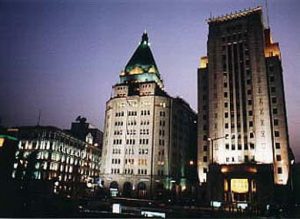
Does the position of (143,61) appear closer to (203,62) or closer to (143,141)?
(203,62)

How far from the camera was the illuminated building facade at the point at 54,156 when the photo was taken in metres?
53.6

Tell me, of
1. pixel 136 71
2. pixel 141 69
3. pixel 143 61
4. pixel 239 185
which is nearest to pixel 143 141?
pixel 136 71

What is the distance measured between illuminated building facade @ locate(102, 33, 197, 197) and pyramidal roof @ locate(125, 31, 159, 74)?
1653 millimetres

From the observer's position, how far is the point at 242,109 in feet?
161

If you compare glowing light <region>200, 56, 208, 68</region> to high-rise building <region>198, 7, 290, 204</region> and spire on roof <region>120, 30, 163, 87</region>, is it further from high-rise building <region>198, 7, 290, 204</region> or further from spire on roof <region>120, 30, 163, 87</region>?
spire on roof <region>120, 30, 163, 87</region>

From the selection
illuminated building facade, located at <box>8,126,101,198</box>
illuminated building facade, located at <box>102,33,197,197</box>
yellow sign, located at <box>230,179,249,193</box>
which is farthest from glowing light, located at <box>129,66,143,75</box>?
yellow sign, located at <box>230,179,249,193</box>

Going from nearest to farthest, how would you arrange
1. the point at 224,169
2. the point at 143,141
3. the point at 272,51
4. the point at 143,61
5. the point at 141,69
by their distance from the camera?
the point at 224,169, the point at 272,51, the point at 143,141, the point at 141,69, the point at 143,61

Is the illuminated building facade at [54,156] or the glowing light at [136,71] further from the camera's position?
the glowing light at [136,71]

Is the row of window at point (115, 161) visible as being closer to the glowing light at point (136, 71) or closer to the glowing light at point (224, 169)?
the glowing light at point (136, 71)

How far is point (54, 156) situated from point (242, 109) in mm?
35841

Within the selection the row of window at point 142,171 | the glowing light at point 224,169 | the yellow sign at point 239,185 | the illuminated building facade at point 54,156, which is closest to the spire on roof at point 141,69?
the illuminated building facade at point 54,156

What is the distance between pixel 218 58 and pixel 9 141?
1470 inches

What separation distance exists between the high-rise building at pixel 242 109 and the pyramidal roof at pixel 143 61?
53.1 feet

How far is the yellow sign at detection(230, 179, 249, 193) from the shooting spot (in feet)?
143
